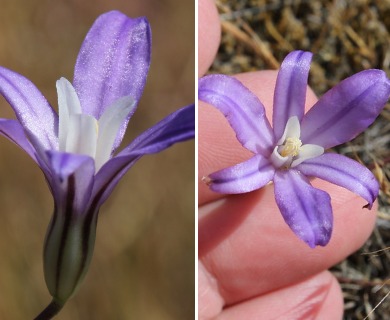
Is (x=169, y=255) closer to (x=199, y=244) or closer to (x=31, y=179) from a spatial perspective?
(x=199, y=244)

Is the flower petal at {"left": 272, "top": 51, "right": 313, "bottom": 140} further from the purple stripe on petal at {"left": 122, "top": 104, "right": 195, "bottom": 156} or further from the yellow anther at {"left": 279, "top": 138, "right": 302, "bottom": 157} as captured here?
the purple stripe on petal at {"left": 122, "top": 104, "right": 195, "bottom": 156}

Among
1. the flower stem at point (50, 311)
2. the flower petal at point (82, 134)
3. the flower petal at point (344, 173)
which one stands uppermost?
the flower petal at point (82, 134)

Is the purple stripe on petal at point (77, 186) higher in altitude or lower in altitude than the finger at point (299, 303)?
higher

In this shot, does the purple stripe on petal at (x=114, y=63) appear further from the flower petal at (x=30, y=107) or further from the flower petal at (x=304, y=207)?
the flower petal at (x=304, y=207)

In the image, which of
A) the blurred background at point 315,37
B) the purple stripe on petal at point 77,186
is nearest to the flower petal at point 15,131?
the purple stripe on petal at point 77,186

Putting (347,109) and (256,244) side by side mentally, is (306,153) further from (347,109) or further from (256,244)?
(256,244)

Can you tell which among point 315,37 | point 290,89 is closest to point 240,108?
point 290,89
